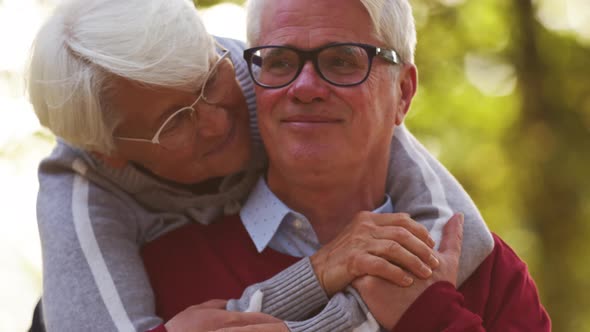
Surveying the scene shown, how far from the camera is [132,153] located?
267 cm

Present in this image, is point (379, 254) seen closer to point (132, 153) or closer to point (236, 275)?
point (236, 275)

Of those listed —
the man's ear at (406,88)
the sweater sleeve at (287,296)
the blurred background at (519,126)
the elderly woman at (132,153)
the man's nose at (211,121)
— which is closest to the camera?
the sweater sleeve at (287,296)

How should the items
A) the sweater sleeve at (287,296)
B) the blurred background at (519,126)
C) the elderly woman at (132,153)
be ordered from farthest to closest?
A: the blurred background at (519,126) → the elderly woman at (132,153) → the sweater sleeve at (287,296)

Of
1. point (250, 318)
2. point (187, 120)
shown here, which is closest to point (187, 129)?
point (187, 120)

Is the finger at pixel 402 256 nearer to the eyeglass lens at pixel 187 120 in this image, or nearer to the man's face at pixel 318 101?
the man's face at pixel 318 101

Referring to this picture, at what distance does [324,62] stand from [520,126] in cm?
499

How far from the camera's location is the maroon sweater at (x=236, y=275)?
2498 millimetres

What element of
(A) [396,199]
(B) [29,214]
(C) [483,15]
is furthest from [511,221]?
(A) [396,199]

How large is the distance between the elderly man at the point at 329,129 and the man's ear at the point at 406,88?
22mm

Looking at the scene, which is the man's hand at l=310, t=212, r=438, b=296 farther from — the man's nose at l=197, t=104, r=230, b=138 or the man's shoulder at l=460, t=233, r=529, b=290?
the man's nose at l=197, t=104, r=230, b=138

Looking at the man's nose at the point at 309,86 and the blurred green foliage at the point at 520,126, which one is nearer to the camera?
the man's nose at the point at 309,86

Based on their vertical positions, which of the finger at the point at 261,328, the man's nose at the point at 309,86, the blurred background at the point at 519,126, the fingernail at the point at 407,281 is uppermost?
the man's nose at the point at 309,86

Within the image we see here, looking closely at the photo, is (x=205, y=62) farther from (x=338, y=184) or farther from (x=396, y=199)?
(x=396, y=199)

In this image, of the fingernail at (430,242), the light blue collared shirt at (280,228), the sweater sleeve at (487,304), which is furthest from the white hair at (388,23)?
the sweater sleeve at (487,304)
